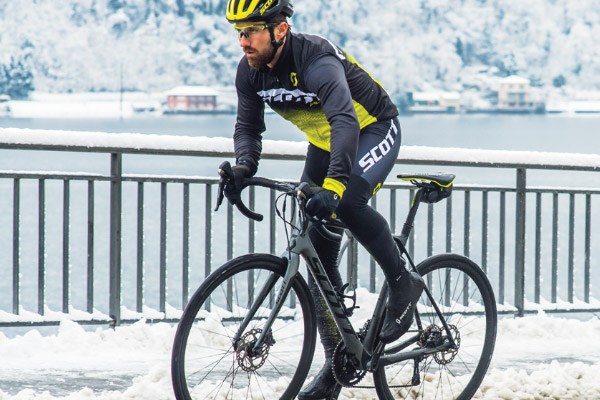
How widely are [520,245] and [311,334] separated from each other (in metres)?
4.06

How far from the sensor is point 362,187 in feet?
15.1

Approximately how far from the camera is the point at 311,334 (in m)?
4.72

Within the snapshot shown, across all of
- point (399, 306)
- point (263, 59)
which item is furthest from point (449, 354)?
point (263, 59)

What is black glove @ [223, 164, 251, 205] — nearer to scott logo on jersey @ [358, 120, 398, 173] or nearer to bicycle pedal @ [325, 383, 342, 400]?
scott logo on jersey @ [358, 120, 398, 173]

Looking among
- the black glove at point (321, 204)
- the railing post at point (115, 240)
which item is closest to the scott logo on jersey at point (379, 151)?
the black glove at point (321, 204)

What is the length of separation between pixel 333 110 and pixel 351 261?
3.64 metres

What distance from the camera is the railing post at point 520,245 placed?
838 centimetres

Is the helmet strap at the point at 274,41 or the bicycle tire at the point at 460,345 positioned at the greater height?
the helmet strap at the point at 274,41

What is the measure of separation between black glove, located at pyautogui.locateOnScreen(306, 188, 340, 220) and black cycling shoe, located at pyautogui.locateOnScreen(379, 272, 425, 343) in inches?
31.3

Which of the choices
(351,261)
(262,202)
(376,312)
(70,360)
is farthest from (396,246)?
(262,202)

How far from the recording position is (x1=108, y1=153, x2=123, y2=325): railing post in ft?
24.1

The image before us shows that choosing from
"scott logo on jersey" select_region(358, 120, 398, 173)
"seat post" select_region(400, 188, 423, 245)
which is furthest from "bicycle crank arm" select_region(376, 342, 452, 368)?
"scott logo on jersey" select_region(358, 120, 398, 173)

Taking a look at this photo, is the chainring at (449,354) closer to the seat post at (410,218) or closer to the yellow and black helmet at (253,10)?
the seat post at (410,218)

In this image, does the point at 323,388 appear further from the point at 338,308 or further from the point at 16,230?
the point at 16,230
